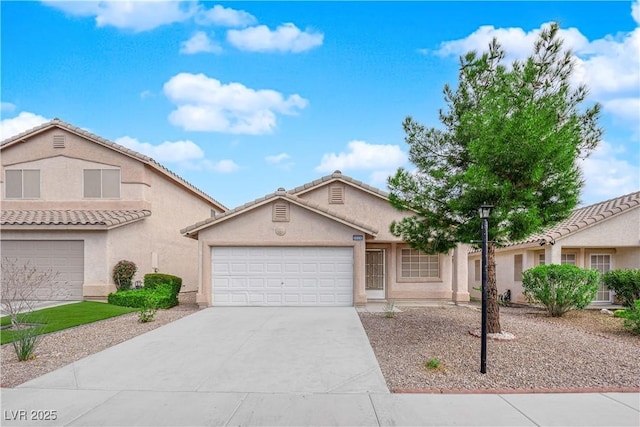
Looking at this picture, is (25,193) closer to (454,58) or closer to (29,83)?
(29,83)

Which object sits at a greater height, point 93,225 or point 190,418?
point 93,225

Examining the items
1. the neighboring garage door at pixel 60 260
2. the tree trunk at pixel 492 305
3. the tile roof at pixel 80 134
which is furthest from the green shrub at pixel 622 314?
the neighboring garage door at pixel 60 260

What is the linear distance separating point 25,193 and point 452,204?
18730mm

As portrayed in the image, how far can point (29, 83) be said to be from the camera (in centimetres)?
1516

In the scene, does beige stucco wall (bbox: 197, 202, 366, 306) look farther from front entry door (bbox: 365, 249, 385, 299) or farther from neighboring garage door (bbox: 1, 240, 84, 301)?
neighboring garage door (bbox: 1, 240, 84, 301)

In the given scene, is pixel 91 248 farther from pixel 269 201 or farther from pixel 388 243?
pixel 388 243

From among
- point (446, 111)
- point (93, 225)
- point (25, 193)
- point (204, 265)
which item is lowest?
point (204, 265)

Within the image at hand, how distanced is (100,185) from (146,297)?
6.70 metres

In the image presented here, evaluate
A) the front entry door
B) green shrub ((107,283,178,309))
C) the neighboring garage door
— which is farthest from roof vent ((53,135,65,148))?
the front entry door

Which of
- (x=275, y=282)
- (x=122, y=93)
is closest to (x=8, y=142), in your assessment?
(x=122, y=93)

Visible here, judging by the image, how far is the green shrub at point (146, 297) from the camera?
14875 millimetres

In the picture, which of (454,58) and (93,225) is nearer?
(454,58)

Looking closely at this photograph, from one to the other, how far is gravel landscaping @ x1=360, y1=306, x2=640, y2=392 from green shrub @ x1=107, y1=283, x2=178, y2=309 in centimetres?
737

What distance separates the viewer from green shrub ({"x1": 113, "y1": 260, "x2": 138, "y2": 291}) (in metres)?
16.7
